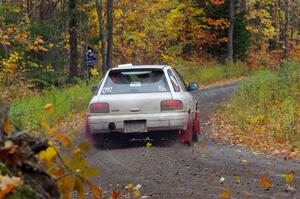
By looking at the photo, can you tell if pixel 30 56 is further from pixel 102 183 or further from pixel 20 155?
pixel 20 155

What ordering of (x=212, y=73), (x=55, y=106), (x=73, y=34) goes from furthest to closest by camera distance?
1. (x=212, y=73)
2. (x=73, y=34)
3. (x=55, y=106)

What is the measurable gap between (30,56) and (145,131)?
70.8 feet

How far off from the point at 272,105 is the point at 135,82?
20.8 ft

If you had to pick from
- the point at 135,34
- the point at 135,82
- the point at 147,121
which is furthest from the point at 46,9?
the point at 147,121

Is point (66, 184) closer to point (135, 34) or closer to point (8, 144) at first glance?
point (8, 144)

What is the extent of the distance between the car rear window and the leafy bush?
106 inches

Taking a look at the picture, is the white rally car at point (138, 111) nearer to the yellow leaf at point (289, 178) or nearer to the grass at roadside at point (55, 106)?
the grass at roadside at point (55, 106)

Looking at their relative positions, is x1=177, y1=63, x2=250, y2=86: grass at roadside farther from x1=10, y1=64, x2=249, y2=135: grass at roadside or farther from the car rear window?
the car rear window

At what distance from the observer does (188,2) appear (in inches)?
1578

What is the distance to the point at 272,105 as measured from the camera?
16172mm

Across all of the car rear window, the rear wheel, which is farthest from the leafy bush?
the car rear window

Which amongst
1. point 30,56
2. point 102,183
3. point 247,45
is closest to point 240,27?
point 247,45

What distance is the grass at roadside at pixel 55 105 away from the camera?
14.2m

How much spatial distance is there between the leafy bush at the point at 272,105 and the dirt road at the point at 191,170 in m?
1.80
